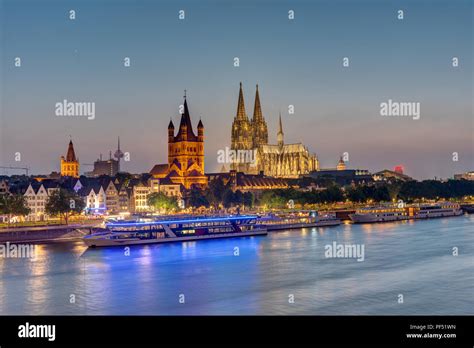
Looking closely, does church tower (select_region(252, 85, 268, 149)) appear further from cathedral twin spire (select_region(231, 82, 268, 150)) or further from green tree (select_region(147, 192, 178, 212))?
green tree (select_region(147, 192, 178, 212))

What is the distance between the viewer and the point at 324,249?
3253 centimetres

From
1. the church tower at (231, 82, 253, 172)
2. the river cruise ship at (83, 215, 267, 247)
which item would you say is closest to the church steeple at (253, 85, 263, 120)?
the church tower at (231, 82, 253, 172)

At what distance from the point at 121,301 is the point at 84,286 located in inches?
111

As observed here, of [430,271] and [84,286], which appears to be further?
[430,271]

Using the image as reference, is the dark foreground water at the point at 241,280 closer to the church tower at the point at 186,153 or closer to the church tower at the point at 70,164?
the church tower at the point at 186,153

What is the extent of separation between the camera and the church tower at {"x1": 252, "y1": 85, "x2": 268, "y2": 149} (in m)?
98.6

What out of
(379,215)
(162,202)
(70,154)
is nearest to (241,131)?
(70,154)

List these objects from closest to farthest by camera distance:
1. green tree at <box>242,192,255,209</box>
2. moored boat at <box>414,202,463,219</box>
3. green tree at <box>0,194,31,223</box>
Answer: green tree at <box>0,194,31,223</box> < moored boat at <box>414,202,463,219</box> < green tree at <box>242,192,255,209</box>

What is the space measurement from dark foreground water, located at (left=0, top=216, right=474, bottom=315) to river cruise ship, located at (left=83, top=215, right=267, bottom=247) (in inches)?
48.8

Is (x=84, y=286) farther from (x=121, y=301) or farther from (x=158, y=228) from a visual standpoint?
(x=158, y=228)

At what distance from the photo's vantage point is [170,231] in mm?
37375

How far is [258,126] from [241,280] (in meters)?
76.7
